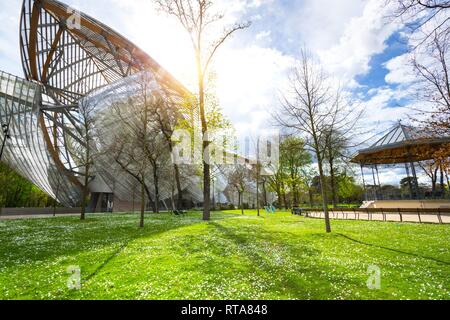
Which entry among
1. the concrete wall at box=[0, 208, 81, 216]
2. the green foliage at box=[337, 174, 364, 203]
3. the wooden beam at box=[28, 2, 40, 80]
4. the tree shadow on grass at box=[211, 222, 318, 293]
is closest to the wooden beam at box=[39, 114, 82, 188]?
the concrete wall at box=[0, 208, 81, 216]

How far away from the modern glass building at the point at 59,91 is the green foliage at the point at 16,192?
8.92m

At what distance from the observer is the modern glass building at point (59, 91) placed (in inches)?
1289

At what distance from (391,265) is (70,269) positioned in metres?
9.10

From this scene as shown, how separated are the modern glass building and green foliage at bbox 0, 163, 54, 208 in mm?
8922

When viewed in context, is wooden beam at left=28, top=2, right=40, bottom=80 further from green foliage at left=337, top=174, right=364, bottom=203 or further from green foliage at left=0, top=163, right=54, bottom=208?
green foliage at left=337, top=174, right=364, bottom=203

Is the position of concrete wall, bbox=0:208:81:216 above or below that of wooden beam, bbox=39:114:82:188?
below

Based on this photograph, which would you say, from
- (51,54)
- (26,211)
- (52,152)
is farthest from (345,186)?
(51,54)

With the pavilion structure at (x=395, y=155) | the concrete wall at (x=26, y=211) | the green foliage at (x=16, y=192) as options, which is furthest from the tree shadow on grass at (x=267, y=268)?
the green foliage at (x=16, y=192)

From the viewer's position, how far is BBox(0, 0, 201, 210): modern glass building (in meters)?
32.8

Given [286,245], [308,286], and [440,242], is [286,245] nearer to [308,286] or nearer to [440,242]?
[308,286]

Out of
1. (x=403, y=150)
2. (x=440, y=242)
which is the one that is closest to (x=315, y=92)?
(x=440, y=242)

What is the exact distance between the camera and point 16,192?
46281 millimetres

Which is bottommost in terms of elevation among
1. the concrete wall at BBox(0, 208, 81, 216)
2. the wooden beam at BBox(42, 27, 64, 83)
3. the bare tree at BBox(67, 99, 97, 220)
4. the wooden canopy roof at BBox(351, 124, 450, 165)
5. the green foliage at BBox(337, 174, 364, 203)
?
the concrete wall at BBox(0, 208, 81, 216)
